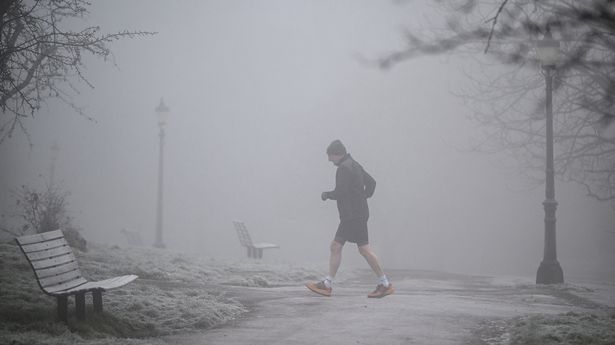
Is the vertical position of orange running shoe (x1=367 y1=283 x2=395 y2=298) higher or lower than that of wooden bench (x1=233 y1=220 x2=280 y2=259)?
lower

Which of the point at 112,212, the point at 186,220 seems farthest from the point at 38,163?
the point at 186,220

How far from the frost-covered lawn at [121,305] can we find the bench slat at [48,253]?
1.76 feet

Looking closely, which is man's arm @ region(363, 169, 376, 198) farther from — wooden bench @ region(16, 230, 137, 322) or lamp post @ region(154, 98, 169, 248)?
lamp post @ region(154, 98, 169, 248)

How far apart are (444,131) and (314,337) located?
2193 inches

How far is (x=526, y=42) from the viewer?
5.82m

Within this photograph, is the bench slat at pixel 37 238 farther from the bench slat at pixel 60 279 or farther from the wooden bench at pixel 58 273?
the bench slat at pixel 60 279

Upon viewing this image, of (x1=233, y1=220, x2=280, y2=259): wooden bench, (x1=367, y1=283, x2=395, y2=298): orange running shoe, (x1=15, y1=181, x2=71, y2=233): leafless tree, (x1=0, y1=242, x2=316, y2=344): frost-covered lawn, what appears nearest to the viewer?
(x1=0, y1=242, x2=316, y2=344): frost-covered lawn

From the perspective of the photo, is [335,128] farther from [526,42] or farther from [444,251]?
[526,42]

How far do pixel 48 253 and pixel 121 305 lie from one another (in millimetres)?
1118

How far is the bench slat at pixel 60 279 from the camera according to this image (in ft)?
20.9

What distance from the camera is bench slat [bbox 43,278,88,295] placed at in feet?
20.3

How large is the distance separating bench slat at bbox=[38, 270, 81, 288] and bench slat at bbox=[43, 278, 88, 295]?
0.04 metres

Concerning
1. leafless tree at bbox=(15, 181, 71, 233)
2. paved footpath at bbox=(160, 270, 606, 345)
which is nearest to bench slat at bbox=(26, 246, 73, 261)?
paved footpath at bbox=(160, 270, 606, 345)

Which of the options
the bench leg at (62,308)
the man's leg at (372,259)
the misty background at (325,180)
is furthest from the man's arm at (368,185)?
the misty background at (325,180)
